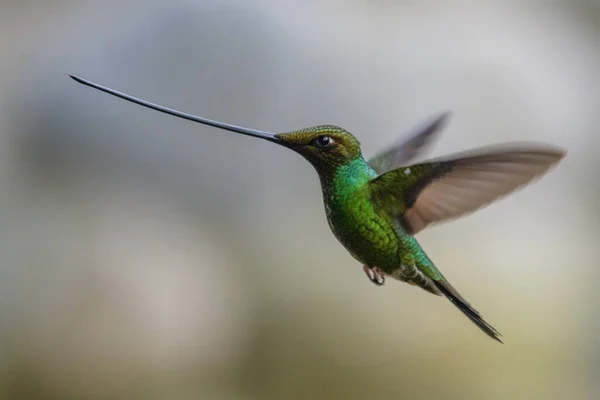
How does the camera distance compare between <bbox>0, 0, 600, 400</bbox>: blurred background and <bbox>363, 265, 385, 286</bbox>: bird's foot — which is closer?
<bbox>363, 265, 385, 286</bbox>: bird's foot

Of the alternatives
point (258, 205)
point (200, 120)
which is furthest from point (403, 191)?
point (258, 205)

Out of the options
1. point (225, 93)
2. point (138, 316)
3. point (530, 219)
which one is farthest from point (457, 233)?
point (138, 316)

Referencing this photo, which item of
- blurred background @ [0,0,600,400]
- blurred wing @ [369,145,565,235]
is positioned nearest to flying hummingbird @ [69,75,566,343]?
blurred wing @ [369,145,565,235]

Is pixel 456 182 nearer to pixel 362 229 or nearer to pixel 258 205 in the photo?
pixel 362 229

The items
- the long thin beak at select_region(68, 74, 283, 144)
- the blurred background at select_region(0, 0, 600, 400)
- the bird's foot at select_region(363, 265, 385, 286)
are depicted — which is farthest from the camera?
the blurred background at select_region(0, 0, 600, 400)

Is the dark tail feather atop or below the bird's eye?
below

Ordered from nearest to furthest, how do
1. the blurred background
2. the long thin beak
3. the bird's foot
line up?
the long thin beak, the bird's foot, the blurred background

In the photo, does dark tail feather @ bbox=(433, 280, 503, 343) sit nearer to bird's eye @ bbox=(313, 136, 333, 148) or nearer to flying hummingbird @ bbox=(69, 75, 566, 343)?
flying hummingbird @ bbox=(69, 75, 566, 343)

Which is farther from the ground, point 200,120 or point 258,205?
point 200,120

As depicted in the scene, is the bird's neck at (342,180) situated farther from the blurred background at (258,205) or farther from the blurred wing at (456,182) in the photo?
A: the blurred background at (258,205)

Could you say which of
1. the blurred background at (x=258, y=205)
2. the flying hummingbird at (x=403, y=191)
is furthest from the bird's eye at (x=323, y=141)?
the blurred background at (x=258, y=205)
